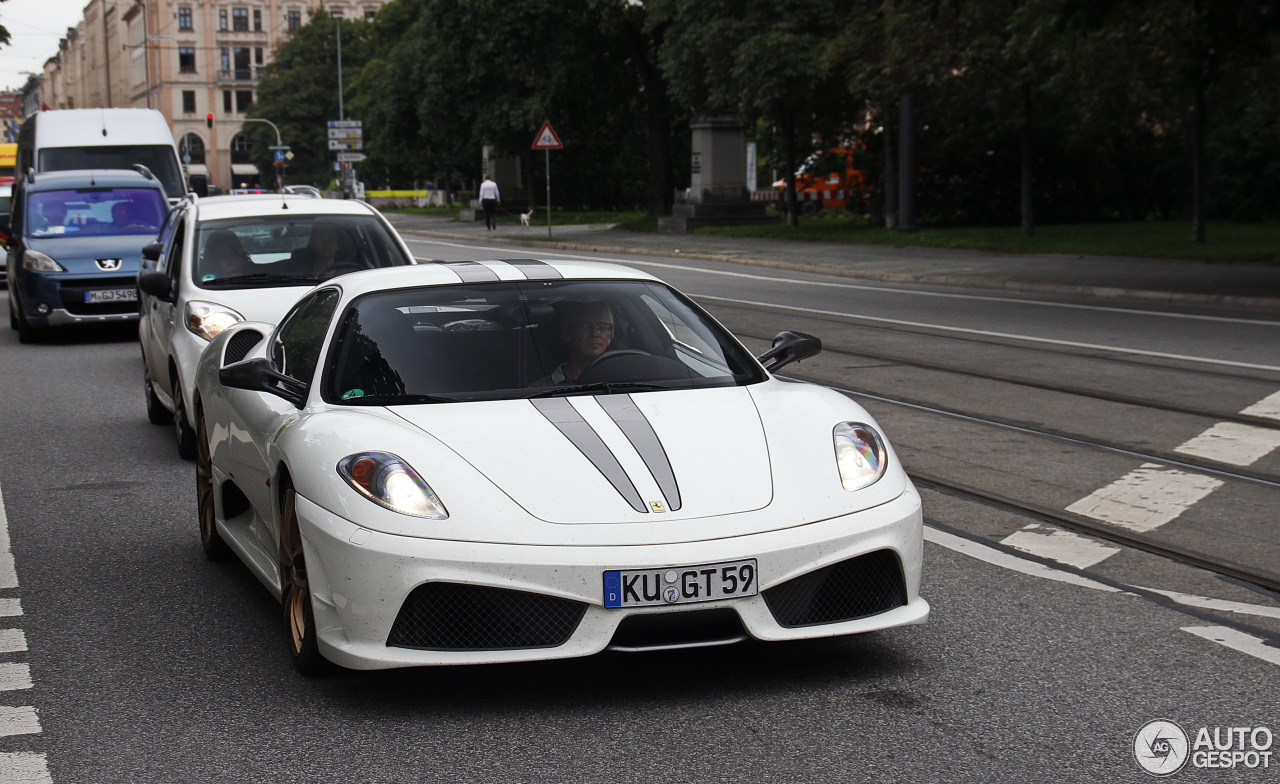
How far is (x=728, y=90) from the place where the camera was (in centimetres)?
3603

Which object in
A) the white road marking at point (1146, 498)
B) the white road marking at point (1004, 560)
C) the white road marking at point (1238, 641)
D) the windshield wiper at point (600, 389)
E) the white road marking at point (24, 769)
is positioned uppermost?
the windshield wiper at point (600, 389)

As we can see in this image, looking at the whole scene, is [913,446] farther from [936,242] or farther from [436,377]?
[936,242]

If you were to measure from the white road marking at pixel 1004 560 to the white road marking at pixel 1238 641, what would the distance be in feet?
1.95

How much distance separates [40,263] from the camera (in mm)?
16922

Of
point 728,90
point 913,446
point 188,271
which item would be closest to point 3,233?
point 188,271

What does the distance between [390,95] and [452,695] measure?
2346 inches

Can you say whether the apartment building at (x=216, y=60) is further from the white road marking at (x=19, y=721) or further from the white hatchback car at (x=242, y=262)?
the white road marking at (x=19, y=721)

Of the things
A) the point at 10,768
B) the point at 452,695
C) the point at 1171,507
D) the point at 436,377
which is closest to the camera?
the point at 10,768

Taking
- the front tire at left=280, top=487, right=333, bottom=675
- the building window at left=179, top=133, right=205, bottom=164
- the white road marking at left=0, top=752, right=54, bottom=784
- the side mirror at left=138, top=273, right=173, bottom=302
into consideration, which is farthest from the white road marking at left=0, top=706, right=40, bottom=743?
the building window at left=179, top=133, right=205, bottom=164

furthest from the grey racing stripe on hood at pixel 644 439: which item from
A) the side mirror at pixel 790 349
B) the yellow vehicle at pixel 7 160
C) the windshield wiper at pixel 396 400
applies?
the yellow vehicle at pixel 7 160

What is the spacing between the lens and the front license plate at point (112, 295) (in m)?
16.8

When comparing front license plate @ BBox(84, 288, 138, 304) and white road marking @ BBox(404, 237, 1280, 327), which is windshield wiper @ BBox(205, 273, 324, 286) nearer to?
white road marking @ BBox(404, 237, 1280, 327)

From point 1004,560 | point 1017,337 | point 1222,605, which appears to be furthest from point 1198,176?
point 1222,605

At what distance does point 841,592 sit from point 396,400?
5.34 feet
